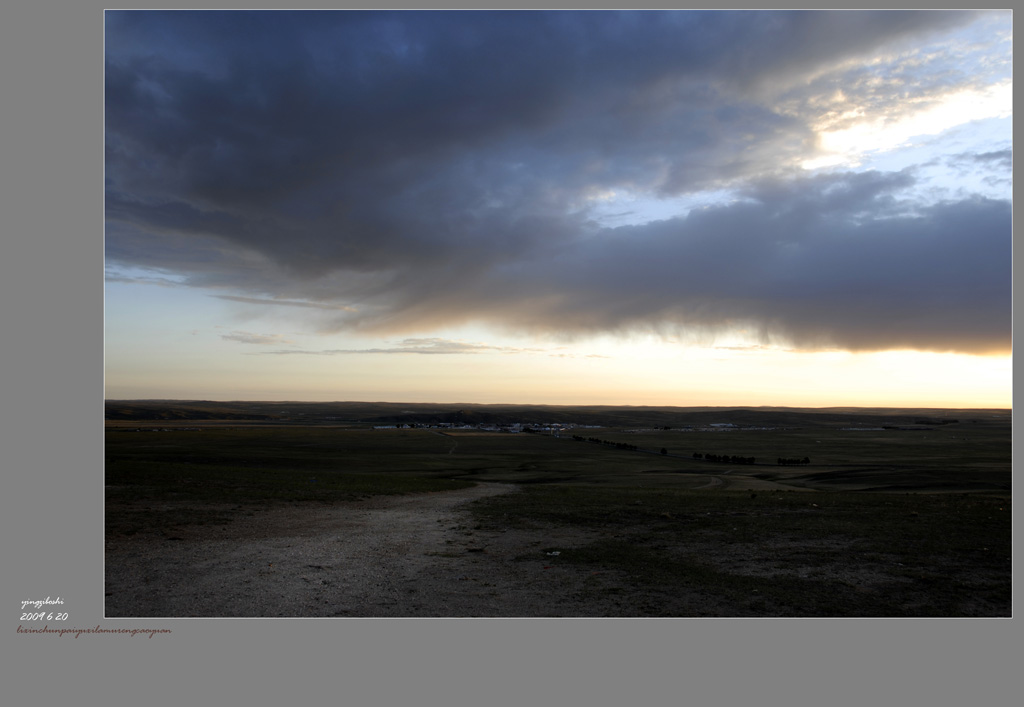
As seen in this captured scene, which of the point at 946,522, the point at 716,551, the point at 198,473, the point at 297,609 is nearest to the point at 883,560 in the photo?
the point at 716,551

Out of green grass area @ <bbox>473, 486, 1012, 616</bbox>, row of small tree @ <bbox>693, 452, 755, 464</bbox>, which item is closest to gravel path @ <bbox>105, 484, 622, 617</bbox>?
green grass area @ <bbox>473, 486, 1012, 616</bbox>

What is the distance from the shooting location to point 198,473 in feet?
97.7

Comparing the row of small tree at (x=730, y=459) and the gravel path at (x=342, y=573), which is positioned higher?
the gravel path at (x=342, y=573)

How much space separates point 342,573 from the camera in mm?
12492

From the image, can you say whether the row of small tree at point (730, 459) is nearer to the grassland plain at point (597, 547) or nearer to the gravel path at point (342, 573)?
the grassland plain at point (597, 547)

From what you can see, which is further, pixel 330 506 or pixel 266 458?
pixel 266 458

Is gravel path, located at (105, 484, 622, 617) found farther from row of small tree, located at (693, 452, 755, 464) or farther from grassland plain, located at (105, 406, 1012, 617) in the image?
row of small tree, located at (693, 452, 755, 464)

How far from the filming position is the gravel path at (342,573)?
34.8ft

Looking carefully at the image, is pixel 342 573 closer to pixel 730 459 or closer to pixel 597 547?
pixel 597 547

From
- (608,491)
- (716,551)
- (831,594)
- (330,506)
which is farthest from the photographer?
(608,491)

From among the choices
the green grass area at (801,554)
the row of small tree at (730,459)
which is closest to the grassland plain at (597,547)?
the green grass area at (801,554)

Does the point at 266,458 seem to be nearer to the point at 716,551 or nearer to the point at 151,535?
the point at 151,535

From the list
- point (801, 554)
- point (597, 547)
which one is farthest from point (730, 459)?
point (597, 547)

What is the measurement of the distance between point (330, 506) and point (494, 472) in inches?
997
